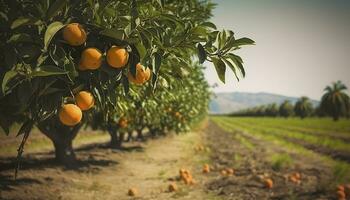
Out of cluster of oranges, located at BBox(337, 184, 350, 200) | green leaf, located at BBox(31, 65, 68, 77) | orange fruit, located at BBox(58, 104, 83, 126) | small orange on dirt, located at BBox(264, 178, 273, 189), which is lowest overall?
small orange on dirt, located at BBox(264, 178, 273, 189)

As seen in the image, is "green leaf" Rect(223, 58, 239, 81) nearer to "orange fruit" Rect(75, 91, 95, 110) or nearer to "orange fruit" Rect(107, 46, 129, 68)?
"orange fruit" Rect(107, 46, 129, 68)

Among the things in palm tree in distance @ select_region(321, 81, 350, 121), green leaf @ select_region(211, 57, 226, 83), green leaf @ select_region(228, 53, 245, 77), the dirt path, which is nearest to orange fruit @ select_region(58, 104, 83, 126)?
green leaf @ select_region(211, 57, 226, 83)

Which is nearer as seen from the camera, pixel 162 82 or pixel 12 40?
pixel 12 40

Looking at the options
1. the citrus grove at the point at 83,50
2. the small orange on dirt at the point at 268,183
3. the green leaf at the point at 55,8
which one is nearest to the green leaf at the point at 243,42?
the citrus grove at the point at 83,50

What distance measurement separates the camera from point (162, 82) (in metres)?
3.44

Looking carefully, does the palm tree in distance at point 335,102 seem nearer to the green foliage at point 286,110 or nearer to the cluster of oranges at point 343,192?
the green foliage at point 286,110

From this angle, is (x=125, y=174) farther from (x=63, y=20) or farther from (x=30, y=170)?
(x=63, y=20)

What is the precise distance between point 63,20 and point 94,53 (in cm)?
33

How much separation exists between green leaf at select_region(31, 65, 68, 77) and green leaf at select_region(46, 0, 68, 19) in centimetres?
36

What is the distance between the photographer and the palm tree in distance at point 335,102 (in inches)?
2263

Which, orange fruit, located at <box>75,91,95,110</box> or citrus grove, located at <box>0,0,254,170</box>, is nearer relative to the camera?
citrus grove, located at <box>0,0,254,170</box>

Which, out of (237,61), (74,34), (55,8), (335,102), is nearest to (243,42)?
(237,61)

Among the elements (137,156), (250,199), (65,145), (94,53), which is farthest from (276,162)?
(94,53)

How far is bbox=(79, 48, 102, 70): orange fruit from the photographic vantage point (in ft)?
7.63
